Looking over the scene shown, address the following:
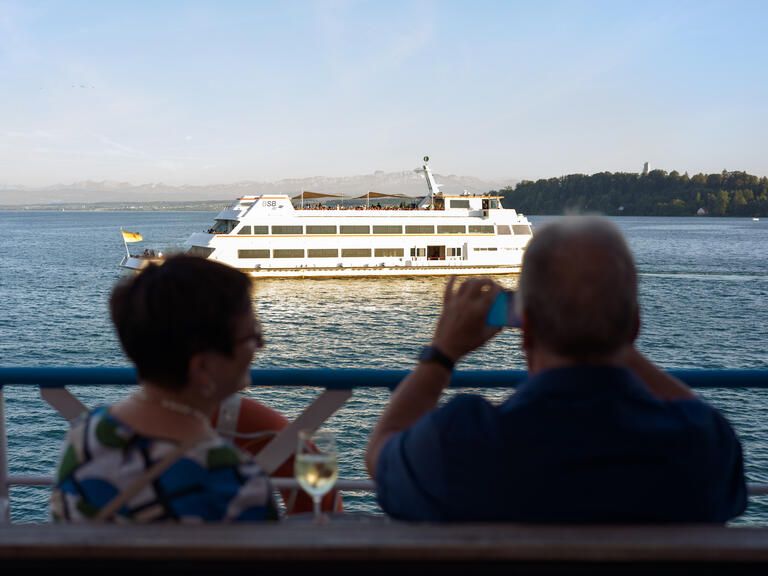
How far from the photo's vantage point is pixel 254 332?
1.32 m

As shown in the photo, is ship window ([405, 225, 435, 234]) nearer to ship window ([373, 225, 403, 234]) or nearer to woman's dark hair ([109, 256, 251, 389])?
ship window ([373, 225, 403, 234])

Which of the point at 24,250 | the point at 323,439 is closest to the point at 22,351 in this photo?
the point at 323,439

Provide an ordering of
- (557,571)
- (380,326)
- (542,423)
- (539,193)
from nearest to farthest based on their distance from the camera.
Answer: (557,571) < (542,423) < (380,326) < (539,193)

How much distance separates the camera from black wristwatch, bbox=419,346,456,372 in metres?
1.34

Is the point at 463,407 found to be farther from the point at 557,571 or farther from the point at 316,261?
the point at 316,261

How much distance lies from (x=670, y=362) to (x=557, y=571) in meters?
24.2

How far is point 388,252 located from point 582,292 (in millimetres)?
40176

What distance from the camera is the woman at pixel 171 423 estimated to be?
120 cm

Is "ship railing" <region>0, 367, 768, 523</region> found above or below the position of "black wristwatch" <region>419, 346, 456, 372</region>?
below

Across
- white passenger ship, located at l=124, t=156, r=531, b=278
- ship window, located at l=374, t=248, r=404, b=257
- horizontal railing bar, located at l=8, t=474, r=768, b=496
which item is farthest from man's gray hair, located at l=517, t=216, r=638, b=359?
ship window, located at l=374, t=248, r=404, b=257

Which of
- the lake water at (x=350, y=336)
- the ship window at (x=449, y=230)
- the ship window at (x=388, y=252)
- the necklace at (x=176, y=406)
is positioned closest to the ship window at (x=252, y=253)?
the lake water at (x=350, y=336)

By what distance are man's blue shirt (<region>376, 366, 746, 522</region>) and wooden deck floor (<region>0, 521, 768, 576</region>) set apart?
99 millimetres

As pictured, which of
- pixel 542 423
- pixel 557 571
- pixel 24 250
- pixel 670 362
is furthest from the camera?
pixel 24 250

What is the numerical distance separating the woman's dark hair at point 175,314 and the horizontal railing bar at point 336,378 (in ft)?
2.78
